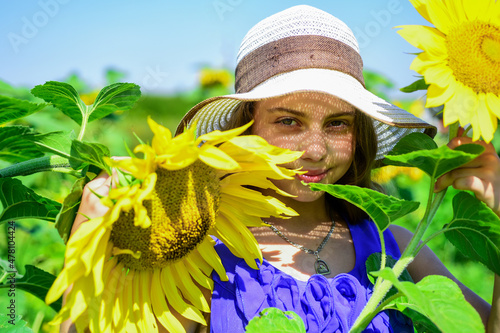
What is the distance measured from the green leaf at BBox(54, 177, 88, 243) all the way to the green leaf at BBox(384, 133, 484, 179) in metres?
0.43

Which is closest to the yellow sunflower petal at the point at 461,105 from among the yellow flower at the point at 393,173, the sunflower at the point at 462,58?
the sunflower at the point at 462,58

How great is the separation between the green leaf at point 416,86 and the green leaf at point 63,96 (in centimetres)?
53

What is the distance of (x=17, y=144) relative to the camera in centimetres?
76

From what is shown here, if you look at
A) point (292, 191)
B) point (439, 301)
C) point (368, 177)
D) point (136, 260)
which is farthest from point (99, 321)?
point (368, 177)

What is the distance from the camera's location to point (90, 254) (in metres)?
0.59

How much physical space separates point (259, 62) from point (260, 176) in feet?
1.35

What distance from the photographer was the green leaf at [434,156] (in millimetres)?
677

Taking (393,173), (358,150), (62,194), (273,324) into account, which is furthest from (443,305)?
(393,173)

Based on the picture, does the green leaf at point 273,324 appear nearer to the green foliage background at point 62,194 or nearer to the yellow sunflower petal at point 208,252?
the yellow sunflower petal at point 208,252

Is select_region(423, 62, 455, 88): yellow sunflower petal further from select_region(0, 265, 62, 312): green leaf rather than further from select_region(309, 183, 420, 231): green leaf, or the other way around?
select_region(0, 265, 62, 312): green leaf

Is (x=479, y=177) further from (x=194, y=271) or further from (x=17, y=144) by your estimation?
(x=17, y=144)

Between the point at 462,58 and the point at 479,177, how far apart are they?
208 millimetres

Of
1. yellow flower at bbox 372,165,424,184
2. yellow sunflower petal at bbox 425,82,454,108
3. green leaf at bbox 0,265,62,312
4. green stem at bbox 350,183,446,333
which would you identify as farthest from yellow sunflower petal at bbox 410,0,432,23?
yellow flower at bbox 372,165,424,184

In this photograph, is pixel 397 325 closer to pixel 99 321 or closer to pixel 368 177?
pixel 368 177
